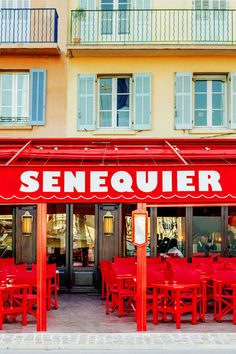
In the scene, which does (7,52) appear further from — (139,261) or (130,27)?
(139,261)

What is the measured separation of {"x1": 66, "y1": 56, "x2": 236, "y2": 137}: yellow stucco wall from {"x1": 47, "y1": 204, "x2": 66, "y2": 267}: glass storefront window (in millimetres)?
2351

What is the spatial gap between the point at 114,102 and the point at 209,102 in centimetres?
278

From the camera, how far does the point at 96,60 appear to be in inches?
736

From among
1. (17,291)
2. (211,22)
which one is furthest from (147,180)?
(211,22)

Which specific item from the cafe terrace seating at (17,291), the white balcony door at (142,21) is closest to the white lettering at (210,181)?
the cafe terrace seating at (17,291)

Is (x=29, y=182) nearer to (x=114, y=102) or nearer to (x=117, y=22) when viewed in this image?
(x=114, y=102)

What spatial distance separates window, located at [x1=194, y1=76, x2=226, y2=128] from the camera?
18766mm

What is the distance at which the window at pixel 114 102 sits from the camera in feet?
61.7

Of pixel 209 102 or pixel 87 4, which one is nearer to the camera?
pixel 209 102

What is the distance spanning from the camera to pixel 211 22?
19.0 metres

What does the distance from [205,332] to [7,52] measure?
10591mm

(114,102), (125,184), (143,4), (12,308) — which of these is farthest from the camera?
(143,4)

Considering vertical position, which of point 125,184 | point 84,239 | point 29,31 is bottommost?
point 84,239

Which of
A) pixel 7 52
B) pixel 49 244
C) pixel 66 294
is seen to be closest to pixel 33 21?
pixel 7 52
